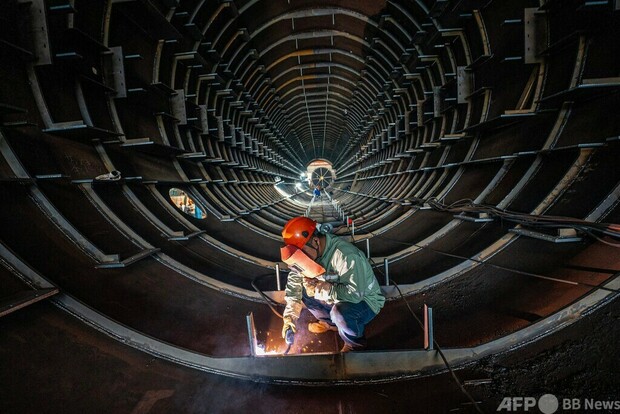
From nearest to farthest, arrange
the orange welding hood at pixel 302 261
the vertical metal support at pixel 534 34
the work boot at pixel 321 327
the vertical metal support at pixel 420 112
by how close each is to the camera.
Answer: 1. the orange welding hood at pixel 302 261
2. the work boot at pixel 321 327
3. the vertical metal support at pixel 534 34
4. the vertical metal support at pixel 420 112

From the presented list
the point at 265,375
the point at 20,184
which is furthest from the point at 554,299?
the point at 20,184

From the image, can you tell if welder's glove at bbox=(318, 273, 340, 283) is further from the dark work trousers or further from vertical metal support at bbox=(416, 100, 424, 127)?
vertical metal support at bbox=(416, 100, 424, 127)

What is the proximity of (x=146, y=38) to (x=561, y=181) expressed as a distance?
5.42 meters

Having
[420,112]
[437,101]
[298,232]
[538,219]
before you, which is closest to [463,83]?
[437,101]

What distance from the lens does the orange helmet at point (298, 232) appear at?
8.47ft

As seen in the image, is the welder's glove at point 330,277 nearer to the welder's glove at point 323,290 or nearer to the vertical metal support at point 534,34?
the welder's glove at point 323,290

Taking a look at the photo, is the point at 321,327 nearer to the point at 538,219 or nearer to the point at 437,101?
the point at 538,219

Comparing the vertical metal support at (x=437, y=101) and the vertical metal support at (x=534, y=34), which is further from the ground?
the vertical metal support at (x=437, y=101)

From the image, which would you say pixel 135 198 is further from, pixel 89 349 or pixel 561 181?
pixel 561 181

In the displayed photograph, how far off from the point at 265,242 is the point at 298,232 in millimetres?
3060

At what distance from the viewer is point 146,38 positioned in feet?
15.6

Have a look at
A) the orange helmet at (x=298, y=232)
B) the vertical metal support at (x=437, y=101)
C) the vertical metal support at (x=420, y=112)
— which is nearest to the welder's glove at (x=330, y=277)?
the orange helmet at (x=298, y=232)

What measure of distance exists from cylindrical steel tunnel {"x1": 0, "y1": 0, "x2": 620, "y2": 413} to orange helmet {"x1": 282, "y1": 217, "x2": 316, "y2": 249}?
27.3 inches

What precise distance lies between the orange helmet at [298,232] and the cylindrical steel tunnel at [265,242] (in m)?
0.69
